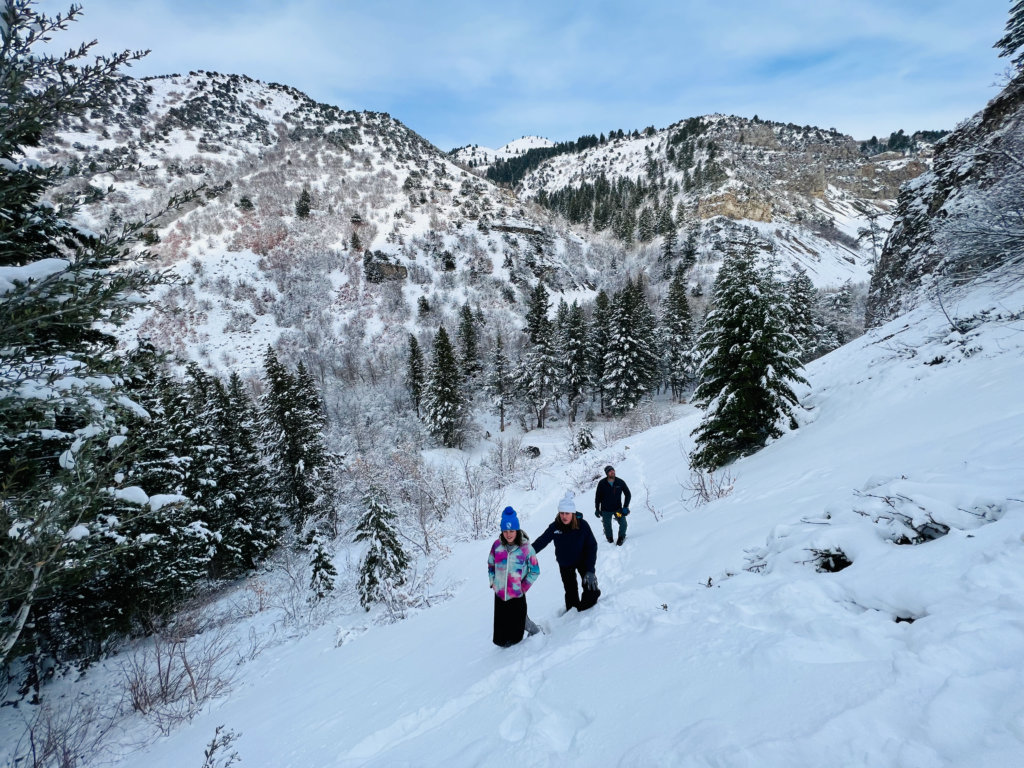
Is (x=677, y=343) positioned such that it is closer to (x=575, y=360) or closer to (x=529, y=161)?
(x=575, y=360)

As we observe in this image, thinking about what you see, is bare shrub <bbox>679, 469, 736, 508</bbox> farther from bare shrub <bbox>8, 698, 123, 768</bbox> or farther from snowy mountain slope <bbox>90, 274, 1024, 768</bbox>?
bare shrub <bbox>8, 698, 123, 768</bbox>

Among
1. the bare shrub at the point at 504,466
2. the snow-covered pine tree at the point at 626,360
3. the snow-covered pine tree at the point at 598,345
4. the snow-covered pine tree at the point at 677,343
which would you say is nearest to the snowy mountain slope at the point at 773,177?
the snow-covered pine tree at the point at 677,343

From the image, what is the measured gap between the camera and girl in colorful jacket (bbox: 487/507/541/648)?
4688 millimetres

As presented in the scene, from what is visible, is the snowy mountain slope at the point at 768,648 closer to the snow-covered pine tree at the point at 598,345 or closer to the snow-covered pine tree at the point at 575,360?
the snow-covered pine tree at the point at 575,360

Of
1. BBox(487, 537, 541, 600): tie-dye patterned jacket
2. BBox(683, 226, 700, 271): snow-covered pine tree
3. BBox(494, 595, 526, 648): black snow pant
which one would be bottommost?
BBox(494, 595, 526, 648): black snow pant

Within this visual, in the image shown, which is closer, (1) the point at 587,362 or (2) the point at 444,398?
(2) the point at 444,398

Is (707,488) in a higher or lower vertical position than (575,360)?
lower

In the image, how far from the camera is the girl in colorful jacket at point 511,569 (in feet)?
15.4

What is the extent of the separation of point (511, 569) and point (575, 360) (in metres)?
34.2

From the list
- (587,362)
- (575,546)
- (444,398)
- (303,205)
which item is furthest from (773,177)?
(575,546)

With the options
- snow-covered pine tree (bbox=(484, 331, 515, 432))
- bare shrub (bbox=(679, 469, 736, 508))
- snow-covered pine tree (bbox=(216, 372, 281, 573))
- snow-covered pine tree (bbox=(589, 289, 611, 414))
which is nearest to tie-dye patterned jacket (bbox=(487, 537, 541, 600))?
bare shrub (bbox=(679, 469, 736, 508))

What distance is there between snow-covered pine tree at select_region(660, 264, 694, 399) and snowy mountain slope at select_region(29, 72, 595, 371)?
23547 millimetres

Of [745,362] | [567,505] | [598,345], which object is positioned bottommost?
[567,505]

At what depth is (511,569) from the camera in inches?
185
